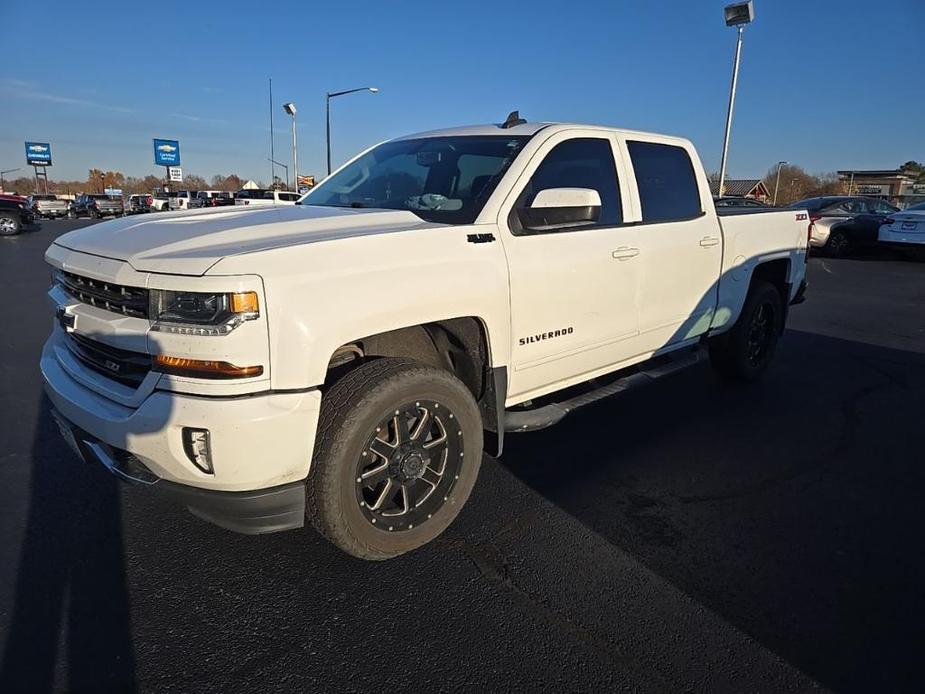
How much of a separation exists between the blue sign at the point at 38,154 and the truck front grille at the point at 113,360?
282ft

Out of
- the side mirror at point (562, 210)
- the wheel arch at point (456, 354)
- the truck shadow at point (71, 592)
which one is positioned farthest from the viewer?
the side mirror at point (562, 210)

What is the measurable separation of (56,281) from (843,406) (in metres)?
5.57

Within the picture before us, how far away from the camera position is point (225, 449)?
210 cm

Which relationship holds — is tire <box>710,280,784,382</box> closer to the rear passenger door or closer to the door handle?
the rear passenger door

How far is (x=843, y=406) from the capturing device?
190 inches

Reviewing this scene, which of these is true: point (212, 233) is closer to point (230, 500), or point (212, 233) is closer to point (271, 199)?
point (230, 500)

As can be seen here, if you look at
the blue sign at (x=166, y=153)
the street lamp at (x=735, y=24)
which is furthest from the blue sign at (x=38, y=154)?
the street lamp at (x=735, y=24)

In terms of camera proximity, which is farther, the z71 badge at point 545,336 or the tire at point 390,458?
the z71 badge at point 545,336

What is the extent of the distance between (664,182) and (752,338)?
2.02 m

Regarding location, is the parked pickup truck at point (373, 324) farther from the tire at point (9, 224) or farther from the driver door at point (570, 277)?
the tire at point (9, 224)

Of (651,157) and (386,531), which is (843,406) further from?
(386,531)

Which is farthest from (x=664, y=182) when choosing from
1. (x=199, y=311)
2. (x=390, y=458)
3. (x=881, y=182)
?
(x=881, y=182)

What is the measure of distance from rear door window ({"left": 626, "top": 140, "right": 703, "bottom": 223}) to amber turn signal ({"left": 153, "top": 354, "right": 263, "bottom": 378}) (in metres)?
2.75

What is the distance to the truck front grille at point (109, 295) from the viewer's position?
2297 mm
